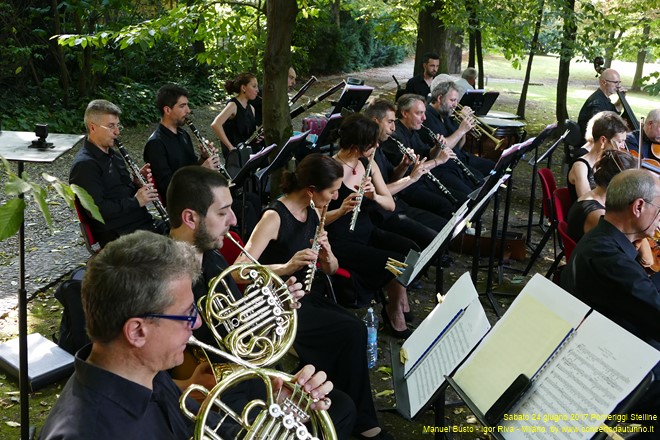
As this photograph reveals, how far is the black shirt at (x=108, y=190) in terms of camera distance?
4891 millimetres

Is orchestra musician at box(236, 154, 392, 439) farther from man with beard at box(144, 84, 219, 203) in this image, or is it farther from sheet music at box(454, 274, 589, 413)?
man with beard at box(144, 84, 219, 203)

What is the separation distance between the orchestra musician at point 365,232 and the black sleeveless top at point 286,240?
652 millimetres

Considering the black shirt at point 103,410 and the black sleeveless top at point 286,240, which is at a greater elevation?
the black shirt at point 103,410

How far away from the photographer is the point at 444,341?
9.55 feet

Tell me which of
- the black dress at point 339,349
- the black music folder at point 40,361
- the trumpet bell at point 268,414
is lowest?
the black music folder at point 40,361

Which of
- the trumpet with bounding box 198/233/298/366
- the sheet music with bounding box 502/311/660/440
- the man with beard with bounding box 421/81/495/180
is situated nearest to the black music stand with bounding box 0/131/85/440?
the trumpet with bounding box 198/233/298/366

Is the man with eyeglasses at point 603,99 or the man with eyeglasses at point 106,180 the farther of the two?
the man with eyeglasses at point 603,99

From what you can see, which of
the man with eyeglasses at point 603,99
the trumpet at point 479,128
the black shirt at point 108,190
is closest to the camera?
the black shirt at point 108,190

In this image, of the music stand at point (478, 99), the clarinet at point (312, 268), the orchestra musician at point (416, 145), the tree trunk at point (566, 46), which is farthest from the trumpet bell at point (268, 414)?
the tree trunk at point (566, 46)

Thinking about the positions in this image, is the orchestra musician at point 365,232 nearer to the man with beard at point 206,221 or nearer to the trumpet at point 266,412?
the man with beard at point 206,221

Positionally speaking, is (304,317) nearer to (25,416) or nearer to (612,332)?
(25,416)

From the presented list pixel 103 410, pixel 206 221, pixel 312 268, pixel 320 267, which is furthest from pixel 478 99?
pixel 103 410

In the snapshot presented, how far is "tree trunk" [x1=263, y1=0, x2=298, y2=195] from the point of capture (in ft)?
21.4

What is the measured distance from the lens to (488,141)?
9.57m
